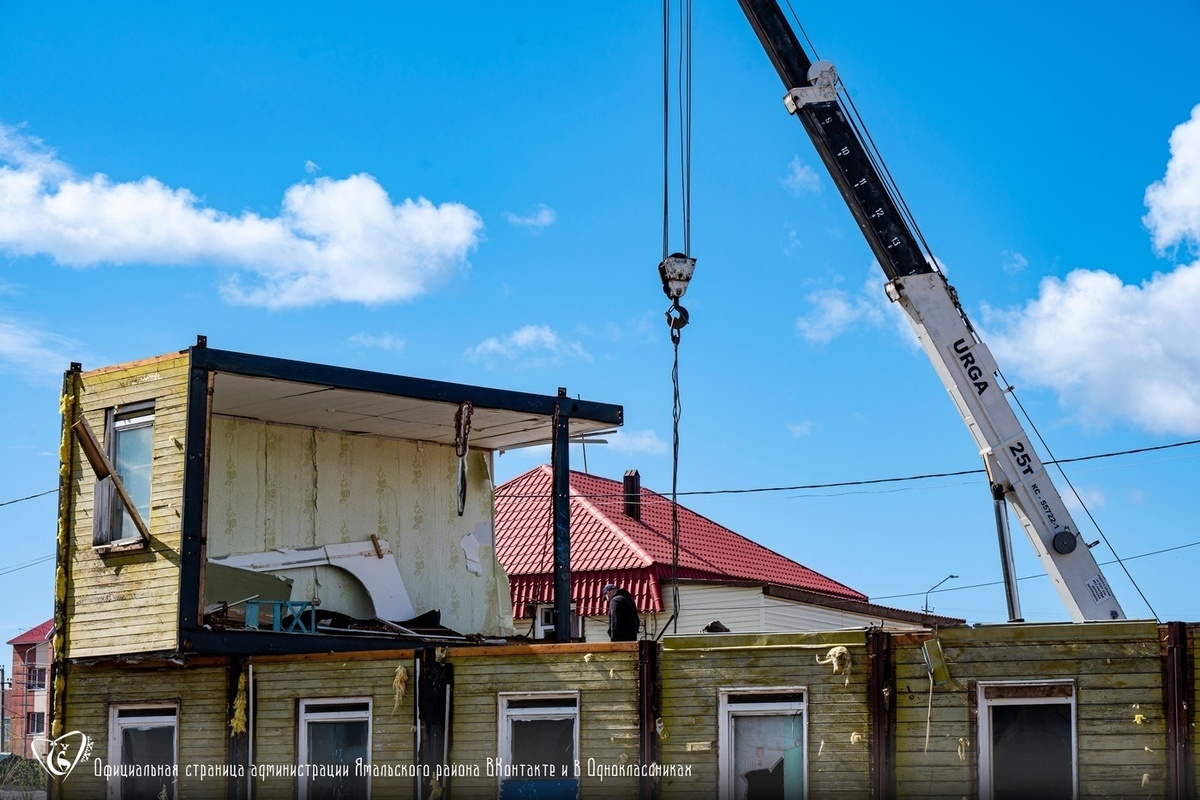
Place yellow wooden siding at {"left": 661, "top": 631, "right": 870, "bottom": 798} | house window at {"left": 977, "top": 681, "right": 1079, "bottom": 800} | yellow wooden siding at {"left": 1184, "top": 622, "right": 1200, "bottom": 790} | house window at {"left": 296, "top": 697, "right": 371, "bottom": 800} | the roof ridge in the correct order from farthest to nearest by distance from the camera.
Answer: the roof ridge < house window at {"left": 296, "top": 697, "right": 371, "bottom": 800} < yellow wooden siding at {"left": 661, "top": 631, "right": 870, "bottom": 798} < house window at {"left": 977, "top": 681, "right": 1079, "bottom": 800} < yellow wooden siding at {"left": 1184, "top": 622, "right": 1200, "bottom": 790}

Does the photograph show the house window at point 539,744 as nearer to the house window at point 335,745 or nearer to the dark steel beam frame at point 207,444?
the house window at point 335,745

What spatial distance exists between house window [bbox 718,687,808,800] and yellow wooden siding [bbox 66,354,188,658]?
636cm

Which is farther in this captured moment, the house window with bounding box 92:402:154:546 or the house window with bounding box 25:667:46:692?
the house window with bounding box 25:667:46:692

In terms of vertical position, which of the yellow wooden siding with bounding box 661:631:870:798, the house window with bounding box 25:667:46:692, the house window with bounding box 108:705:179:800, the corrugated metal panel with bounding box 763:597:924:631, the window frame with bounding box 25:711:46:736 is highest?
the corrugated metal panel with bounding box 763:597:924:631

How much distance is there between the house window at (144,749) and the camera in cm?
1716

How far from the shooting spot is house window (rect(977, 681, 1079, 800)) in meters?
12.5

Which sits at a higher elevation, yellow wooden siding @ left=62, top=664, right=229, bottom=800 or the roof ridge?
the roof ridge

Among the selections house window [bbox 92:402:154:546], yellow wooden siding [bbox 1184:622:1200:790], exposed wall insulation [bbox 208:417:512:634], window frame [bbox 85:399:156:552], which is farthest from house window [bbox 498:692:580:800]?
exposed wall insulation [bbox 208:417:512:634]

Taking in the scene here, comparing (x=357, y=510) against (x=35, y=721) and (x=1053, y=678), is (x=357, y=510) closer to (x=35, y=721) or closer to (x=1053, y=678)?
(x=1053, y=678)

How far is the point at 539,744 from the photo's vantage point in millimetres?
14609

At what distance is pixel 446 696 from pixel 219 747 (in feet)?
10.8

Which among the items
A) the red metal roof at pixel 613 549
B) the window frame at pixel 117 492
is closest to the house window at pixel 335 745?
the window frame at pixel 117 492

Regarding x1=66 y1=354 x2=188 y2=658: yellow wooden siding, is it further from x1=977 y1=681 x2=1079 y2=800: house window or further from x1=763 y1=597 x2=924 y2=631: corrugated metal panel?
x1=763 y1=597 x2=924 y2=631: corrugated metal panel

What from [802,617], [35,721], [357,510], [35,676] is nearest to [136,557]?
[357,510]
